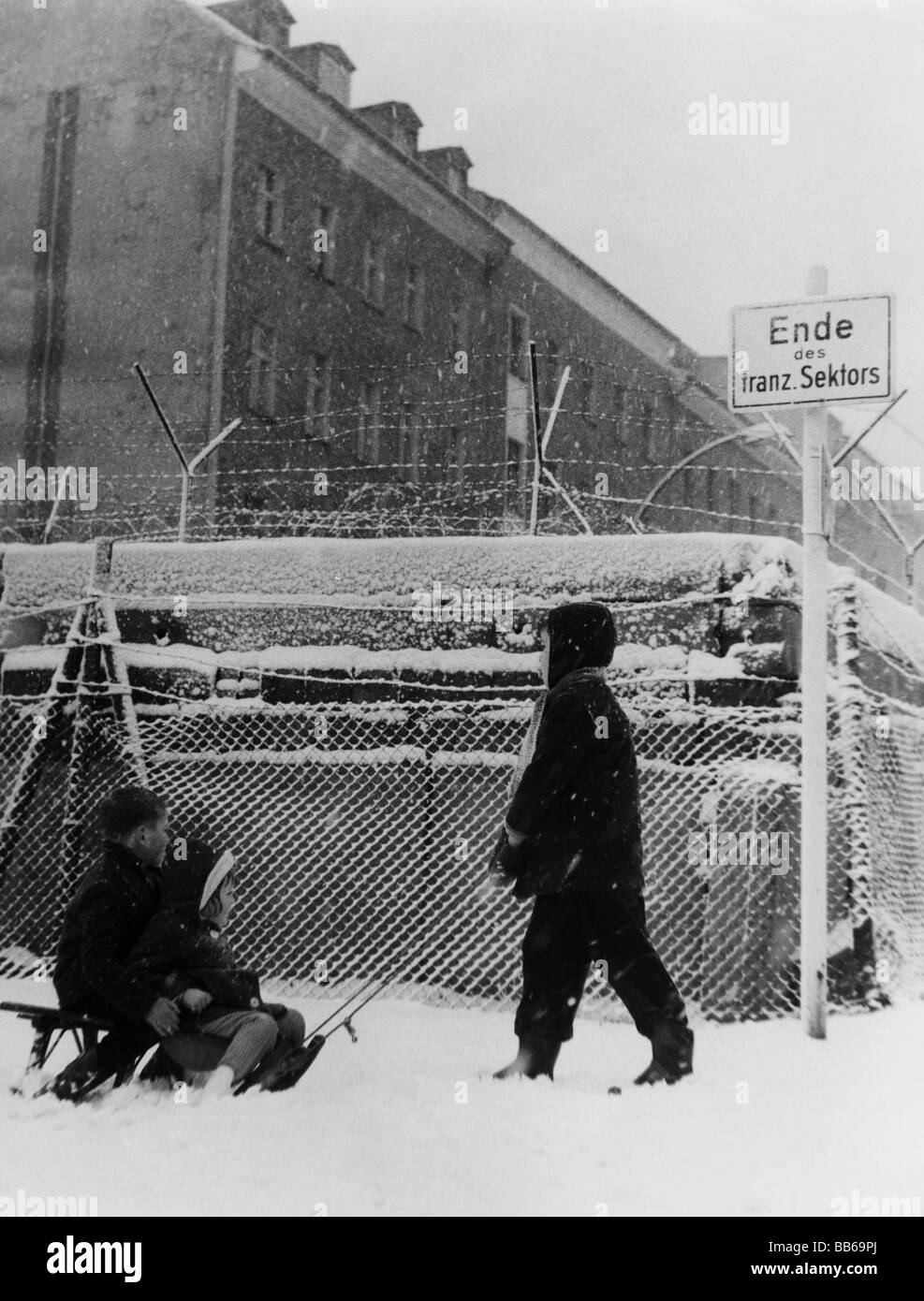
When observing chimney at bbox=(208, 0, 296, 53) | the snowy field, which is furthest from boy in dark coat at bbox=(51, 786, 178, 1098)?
chimney at bbox=(208, 0, 296, 53)

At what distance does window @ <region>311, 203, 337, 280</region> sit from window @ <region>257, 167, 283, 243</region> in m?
0.34

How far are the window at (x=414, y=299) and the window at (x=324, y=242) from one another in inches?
32.9

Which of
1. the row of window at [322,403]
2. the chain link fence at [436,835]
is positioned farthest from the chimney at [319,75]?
the chain link fence at [436,835]

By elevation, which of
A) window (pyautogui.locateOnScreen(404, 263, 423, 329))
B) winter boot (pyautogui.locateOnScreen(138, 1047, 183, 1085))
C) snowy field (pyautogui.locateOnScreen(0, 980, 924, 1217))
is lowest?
snowy field (pyautogui.locateOnScreen(0, 980, 924, 1217))

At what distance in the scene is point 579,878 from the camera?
10.9 ft

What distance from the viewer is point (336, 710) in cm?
440

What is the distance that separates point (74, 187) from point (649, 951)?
10.7 m

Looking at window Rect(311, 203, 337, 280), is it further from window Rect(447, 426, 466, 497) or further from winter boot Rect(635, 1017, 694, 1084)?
winter boot Rect(635, 1017, 694, 1084)

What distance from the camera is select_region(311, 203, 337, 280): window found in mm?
12445

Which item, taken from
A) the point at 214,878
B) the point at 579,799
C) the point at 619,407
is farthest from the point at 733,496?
the point at 214,878

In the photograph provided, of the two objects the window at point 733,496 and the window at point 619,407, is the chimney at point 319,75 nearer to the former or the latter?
the window at point 619,407

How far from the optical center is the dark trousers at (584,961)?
328 cm

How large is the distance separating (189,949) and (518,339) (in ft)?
31.1

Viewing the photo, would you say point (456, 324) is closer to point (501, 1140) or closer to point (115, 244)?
point (115, 244)
